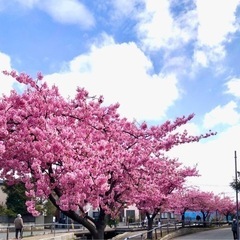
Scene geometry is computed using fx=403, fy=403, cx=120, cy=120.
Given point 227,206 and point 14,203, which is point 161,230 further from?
point 227,206

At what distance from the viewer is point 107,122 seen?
541 inches

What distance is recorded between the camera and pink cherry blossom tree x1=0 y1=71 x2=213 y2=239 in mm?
11078

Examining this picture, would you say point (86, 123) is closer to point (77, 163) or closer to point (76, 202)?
point (77, 163)

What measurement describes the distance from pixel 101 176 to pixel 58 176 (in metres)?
1.25

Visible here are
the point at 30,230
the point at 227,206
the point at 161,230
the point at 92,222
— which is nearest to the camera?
the point at 92,222

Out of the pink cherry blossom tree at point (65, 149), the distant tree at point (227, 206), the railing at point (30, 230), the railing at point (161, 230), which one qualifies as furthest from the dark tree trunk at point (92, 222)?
the distant tree at point (227, 206)

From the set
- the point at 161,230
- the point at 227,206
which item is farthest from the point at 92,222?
the point at 227,206

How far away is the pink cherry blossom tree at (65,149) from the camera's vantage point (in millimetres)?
11078

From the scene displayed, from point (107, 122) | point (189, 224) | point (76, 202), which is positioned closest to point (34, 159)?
point (76, 202)

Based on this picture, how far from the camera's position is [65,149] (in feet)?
36.6

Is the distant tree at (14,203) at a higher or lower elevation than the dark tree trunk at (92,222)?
higher

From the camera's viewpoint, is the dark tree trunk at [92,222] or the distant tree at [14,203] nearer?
the dark tree trunk at [92,222]

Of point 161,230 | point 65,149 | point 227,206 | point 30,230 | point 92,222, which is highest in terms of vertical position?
point 65,149

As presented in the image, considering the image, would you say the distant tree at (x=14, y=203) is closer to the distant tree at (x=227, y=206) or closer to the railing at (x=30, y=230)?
the railing at (x=30, y=230)
